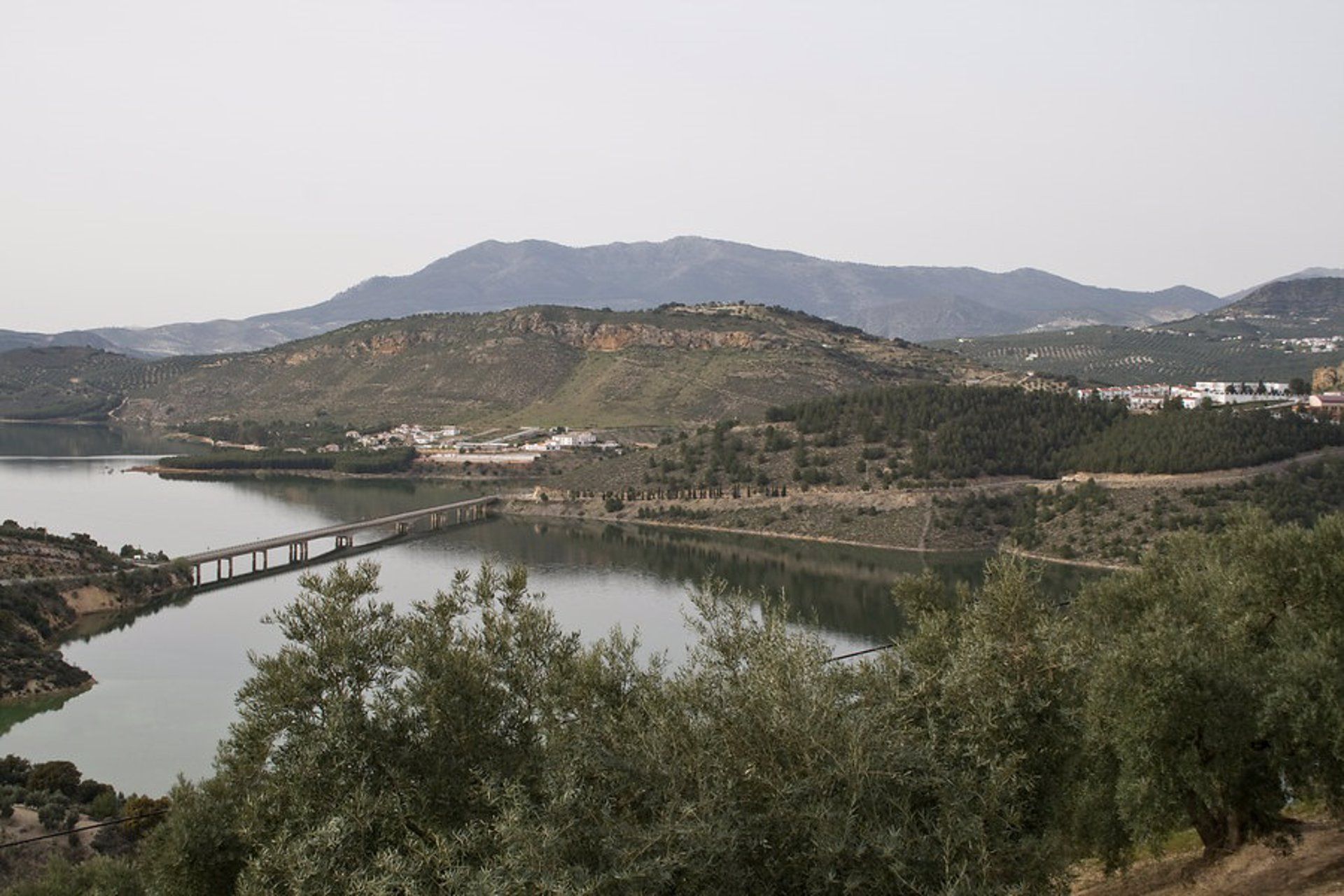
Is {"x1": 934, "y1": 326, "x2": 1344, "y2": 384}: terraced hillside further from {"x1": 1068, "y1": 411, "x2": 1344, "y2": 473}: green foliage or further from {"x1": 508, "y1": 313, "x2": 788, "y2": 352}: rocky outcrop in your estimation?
{"x1": 1068, "y1": 411, "x2": 1344, "y2": 473}: green foliage

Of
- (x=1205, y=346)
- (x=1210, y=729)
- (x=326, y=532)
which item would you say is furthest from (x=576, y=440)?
(x=1205, y=346)

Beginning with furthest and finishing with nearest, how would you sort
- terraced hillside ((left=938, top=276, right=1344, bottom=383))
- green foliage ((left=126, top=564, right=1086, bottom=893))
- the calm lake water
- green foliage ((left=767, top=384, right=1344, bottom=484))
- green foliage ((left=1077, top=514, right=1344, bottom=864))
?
terraced hillside ((left=938, top=276, right=1344, bottom=383))
green foliage ((left=767, top=384, right=1344, bottom=484))
the calm lake water
green foliage ((left=1077, top=514, right=1344, bottom=864))
green foliage ((left=126, top=564, right=1086, bottom=893))

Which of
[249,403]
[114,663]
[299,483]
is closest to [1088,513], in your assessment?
[114,663]

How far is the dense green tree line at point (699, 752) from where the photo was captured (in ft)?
30.1

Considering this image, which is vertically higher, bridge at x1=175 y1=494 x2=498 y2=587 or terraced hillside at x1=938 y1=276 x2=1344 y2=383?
terraced hillside at x1=938 y1=276 x2=1344 y2=383

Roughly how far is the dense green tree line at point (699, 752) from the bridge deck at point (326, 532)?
44535mm

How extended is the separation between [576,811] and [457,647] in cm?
261

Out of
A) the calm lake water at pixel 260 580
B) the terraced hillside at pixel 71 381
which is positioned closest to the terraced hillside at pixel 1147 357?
the calm lake water at pixel 260 580

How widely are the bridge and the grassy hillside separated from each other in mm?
28782

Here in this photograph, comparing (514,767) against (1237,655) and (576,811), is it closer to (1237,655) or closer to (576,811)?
(576,811)

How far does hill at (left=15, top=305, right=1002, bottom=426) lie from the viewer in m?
110

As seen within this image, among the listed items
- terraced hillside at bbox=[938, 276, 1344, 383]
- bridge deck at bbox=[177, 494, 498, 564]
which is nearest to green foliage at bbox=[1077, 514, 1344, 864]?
bridge deck at bbox=[177, 494, 498, 564]

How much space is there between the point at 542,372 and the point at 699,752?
114459mm

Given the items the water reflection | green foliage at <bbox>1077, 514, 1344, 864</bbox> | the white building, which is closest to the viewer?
green foliage at <bbox>1077, 514, 1344, 864</bbox>
